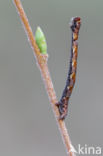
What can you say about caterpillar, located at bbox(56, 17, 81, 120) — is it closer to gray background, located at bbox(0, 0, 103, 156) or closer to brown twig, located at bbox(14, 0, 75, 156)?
brown twig, located at bbox(14, 0, 75, 156)

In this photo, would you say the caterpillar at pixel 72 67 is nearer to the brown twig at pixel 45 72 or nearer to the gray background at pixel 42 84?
the brown twig at pixel 45 72

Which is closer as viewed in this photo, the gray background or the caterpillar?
the caterpillar

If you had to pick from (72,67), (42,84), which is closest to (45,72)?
(72,67)

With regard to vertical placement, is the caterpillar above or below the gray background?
above

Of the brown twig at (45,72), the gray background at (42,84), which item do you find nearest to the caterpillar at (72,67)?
the brown twig at (45,72)

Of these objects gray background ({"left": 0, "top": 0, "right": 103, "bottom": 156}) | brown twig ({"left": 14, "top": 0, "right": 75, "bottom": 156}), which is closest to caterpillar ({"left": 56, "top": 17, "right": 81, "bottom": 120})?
brown twig ({"left": 14, "top": 0, "right": 75, "bottom": 156})

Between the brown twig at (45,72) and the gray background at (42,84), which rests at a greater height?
the brown twig at (45,72)

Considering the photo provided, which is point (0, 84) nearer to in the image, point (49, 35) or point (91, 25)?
point (49, 35)

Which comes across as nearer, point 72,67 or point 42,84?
point 72,67

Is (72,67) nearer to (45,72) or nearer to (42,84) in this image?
(45,72)
